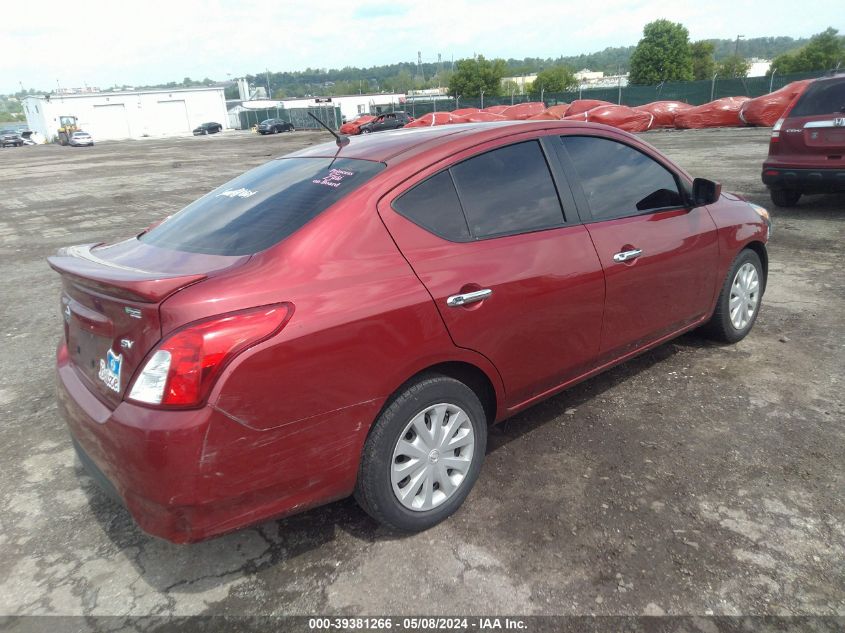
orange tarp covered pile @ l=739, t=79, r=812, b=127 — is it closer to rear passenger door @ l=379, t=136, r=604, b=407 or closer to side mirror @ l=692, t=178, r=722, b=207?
side mirror @ l=692, t=178, r=722, b=207

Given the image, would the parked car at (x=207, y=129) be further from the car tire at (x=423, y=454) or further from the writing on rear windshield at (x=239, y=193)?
the car tire at (x=423, y=454)

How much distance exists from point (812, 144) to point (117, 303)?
833 centimetres

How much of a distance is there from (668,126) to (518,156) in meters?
26.2

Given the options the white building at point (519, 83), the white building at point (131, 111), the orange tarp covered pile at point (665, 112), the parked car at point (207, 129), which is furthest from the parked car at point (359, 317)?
the white building at point (519, 83)

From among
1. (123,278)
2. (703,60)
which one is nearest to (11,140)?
(123,278)

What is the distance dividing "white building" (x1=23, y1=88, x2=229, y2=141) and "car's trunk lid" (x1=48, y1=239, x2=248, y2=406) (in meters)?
76.7

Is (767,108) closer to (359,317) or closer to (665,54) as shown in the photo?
(359,317)

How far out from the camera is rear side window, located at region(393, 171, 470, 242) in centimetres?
269

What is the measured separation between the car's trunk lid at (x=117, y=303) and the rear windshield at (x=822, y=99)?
806 centimetres

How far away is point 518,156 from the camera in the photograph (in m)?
3.15

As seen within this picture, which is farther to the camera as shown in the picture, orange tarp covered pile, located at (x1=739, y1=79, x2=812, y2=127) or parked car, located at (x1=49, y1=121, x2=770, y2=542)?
orange tarp covered pile, located at (x1=739, y1=79, x2=812, y2=127)

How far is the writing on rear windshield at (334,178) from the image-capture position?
276cm

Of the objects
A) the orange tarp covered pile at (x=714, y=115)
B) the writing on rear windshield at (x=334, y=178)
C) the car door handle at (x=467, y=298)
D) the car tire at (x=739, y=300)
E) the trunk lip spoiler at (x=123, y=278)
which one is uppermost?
the writing on rear windshield at (x=334, y=178)

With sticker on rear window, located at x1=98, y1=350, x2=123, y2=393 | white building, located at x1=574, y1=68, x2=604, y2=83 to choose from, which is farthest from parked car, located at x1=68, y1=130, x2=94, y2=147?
white building, located at x1=574, y1=68, x2=604, y2=83
